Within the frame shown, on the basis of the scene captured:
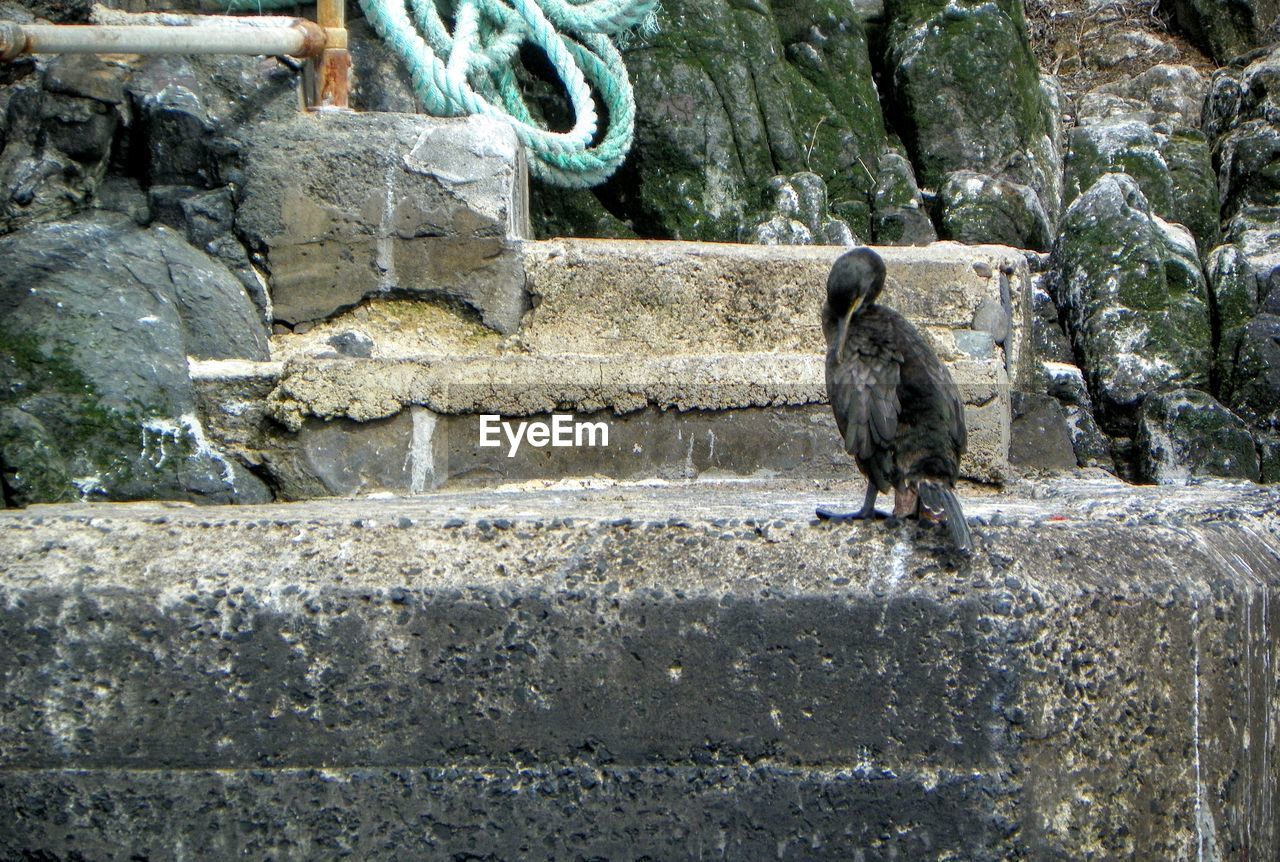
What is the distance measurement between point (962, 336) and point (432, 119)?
5.53 feet

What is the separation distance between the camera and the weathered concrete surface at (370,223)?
3963 millimetres

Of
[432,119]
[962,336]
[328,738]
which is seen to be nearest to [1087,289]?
[962,336]

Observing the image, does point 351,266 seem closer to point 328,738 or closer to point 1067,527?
point 328,738

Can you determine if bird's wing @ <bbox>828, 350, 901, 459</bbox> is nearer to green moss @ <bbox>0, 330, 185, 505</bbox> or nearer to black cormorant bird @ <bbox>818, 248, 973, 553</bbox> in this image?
black cormorant bird @ <bbox>818, 248, 973, 553</bbox>

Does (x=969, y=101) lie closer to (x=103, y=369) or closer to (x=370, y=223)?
(x=370, y=223)

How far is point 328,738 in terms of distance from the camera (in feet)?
7.05

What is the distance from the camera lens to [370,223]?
3.97m

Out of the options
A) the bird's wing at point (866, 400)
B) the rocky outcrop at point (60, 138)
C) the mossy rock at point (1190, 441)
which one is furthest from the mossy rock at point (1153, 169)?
the bird's wing at point (866, 400)

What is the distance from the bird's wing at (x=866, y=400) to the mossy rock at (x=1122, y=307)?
422 centimetres

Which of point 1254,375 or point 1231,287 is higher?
point 1231,287

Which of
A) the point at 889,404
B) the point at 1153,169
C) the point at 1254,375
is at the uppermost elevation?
the point at 1153,169

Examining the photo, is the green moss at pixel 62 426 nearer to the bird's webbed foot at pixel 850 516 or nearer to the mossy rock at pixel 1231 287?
the bird's webbed foot at pixel 850 516

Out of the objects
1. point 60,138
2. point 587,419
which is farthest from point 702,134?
point 60,138

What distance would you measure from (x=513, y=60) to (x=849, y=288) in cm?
314
